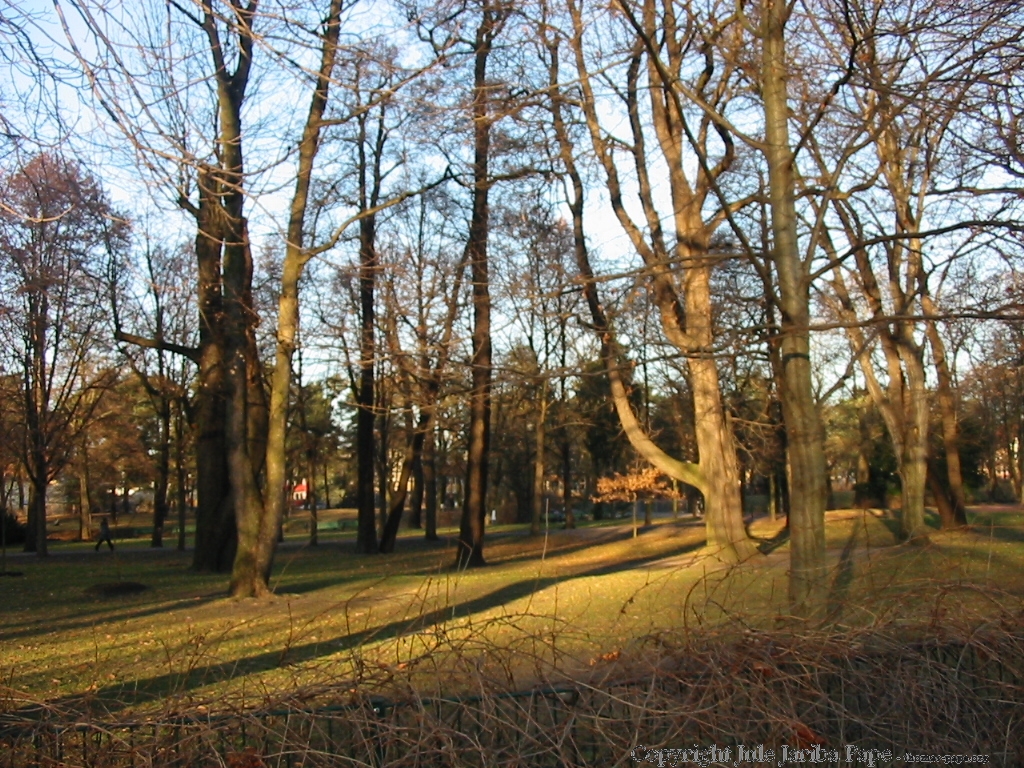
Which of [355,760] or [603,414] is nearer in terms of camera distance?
[355,760]

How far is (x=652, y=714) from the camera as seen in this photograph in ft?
12.3

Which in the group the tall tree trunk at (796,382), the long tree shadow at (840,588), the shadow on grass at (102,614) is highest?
the tall tree trunk at (796,382)

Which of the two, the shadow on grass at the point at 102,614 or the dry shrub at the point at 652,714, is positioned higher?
the dry shrub at the point at 652,714

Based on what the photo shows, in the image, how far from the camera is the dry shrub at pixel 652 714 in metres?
3.46

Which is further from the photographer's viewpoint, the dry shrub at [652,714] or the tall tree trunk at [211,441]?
the tall tree trunk at [211,441]

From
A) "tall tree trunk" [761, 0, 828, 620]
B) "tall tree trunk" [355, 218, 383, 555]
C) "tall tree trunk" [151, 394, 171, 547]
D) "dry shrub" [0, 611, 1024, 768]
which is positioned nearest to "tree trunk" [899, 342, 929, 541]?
"tall tree trunk" [355, 218, 383, 555]

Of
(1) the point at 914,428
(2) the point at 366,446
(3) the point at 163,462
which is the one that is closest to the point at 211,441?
(2) the point at 366,446

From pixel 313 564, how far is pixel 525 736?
24.7m

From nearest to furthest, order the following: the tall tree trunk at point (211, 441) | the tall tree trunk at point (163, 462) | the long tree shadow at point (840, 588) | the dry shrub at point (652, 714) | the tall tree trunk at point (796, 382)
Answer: the dry shrub at point (652, 714)
the long tree shadow at point (840, 588)
the tall tree trunk at point (796, 382)
the tall tree trunk at point (211, 441)
the tall tree trunk at point (163, 462)

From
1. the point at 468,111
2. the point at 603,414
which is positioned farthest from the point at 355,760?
the point at 603,414

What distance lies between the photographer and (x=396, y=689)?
147 inches

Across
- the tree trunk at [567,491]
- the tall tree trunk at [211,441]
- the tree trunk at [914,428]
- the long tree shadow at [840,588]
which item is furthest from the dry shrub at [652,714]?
the tree trunk at [567,491]

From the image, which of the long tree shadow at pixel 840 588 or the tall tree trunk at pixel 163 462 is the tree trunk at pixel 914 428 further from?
the tall tree trunk at pixel 163 462

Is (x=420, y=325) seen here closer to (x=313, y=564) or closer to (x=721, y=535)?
(x=721, y=535)
